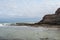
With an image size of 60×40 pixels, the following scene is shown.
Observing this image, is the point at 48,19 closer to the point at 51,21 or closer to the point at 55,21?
the point at 51,21

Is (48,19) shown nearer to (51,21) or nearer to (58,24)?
(51,21)

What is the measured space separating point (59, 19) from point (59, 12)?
749cm

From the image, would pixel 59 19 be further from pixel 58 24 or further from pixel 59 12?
pixel 59 12

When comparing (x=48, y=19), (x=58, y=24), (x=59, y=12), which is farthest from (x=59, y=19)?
(x=48, y=19)

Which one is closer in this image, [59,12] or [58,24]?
[58,24]

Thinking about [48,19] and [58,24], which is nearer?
[58,24]

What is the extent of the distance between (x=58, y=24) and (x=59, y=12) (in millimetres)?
9232

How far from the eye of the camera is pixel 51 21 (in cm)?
8206

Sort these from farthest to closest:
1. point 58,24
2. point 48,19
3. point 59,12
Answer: point 48,19 → point 59,12 → point 58,24

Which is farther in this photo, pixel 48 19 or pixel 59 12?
pixel 48 19

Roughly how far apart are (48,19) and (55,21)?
1090cm

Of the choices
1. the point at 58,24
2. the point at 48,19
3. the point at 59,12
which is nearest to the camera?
the point at 58,24

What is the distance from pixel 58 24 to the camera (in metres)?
72.4

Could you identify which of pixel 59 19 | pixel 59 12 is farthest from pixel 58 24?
pixel 59 12
